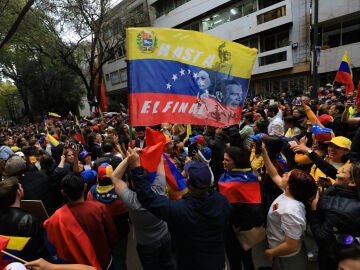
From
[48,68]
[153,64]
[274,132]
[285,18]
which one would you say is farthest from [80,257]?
[48,68]

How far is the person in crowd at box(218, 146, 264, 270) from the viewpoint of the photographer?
8.80 ft

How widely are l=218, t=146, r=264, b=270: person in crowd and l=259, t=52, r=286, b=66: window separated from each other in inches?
794

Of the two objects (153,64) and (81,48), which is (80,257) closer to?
(153,64)

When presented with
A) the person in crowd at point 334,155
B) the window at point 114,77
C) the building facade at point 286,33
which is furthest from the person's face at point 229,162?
the window at point 114,77

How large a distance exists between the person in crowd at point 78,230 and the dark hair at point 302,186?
1.71 metres

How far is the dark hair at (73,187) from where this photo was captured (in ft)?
7.72

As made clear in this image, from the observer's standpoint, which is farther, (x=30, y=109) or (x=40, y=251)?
(x=30, y=109)

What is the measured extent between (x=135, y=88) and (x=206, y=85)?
92 centimetres

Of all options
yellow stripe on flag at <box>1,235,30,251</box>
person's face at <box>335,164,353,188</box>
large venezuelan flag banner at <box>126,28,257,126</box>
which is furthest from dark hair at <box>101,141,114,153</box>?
person's face at <box>335,164,353,188</box>

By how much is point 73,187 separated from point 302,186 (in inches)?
78.7

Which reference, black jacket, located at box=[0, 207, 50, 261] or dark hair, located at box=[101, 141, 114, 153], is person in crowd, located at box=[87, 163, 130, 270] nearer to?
black jacket, located at box=[0, 207, 50, 261]

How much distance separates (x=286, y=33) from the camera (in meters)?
20.8

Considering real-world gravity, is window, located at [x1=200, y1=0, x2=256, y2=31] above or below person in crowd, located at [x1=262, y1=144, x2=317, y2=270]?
above

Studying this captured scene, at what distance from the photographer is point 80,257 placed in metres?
2.27
